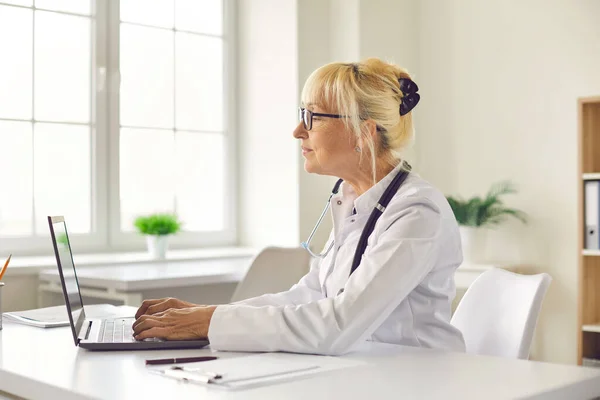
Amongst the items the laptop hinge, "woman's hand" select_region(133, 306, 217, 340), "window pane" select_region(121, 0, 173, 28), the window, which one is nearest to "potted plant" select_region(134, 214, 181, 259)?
the window

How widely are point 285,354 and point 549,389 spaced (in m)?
0.48

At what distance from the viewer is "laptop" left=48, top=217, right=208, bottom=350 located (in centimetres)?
149

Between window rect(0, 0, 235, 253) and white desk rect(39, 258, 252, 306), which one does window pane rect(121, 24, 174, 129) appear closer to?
window rect(0, 0, 235, 253)

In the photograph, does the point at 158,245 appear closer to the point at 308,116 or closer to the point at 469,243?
the point at 469,243

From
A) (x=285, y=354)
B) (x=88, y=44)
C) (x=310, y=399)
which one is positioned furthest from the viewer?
(x=88, y=44)

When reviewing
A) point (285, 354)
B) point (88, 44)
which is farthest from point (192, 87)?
point (285, 354)

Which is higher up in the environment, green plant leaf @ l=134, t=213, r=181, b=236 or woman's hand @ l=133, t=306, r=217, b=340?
green plant leaf @ l=134, t=213, r=181, b=236

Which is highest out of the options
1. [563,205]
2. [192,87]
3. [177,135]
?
[192,87]

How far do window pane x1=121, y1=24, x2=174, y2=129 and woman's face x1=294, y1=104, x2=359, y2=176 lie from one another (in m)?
2.43

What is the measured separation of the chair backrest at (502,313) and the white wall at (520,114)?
2.11m

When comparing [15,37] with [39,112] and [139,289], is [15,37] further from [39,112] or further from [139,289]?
[139,289]

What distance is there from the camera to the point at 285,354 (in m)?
1.43

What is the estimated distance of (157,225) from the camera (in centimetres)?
385

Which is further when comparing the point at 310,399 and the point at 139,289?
the point at 139,289
